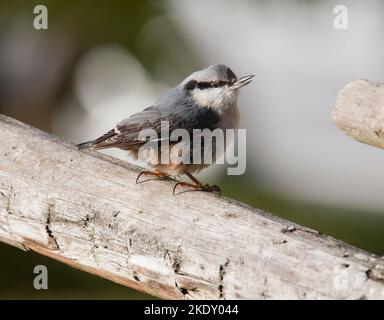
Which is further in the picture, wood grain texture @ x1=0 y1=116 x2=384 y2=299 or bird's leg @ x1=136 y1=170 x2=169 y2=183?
bird's leg @ x1=136 y1=170 x2=169 y2=183

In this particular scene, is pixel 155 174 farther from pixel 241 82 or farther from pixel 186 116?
pixel 241 82

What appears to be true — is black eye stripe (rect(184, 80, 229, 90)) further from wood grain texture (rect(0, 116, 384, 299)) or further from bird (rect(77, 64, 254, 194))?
wood grain texture (rect(0, 116, 384, 299))

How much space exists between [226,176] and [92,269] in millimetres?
4574

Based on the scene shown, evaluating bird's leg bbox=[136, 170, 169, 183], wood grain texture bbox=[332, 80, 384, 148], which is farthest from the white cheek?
wood grain texture bbox=[332, 80, 384, 148]

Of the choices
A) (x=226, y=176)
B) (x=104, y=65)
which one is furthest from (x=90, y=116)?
(x=226, y=176)

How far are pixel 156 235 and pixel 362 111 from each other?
0.77m

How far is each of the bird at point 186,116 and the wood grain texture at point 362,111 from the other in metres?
0.66

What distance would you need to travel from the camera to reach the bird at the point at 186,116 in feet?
9.98

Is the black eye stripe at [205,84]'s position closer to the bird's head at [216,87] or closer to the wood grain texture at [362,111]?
the bird's head at [216,87]

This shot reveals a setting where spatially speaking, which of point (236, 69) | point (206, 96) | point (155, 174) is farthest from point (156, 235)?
point (236, 69)

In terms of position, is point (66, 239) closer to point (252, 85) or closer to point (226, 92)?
point (226, 92)

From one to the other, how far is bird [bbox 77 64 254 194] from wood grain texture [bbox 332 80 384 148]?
662 millimetres

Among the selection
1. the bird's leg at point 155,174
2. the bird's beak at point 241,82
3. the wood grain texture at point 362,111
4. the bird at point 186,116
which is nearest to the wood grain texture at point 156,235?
the bird's leg at point 155,174

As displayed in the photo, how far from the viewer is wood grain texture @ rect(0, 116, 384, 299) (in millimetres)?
2092
